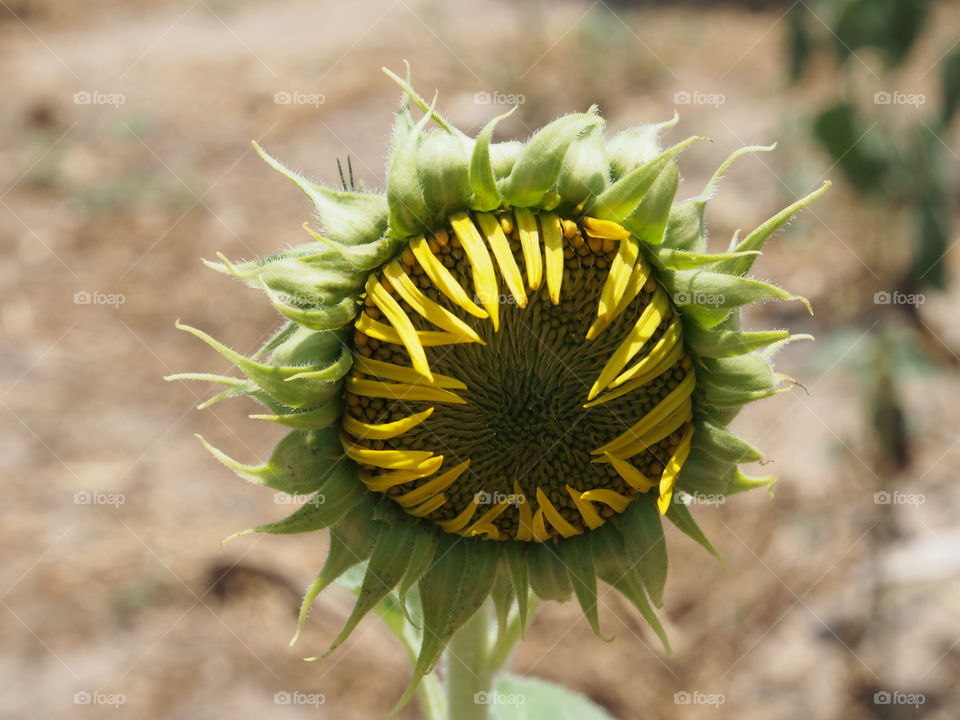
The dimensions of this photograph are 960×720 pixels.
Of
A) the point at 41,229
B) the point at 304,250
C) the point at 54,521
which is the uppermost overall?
the point at 304,250

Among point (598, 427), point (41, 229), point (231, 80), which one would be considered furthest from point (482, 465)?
point (231, 80)

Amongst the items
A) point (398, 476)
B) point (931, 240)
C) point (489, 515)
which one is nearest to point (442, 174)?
point (398, 476)

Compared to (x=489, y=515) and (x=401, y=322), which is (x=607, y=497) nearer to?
(x=489, y=515)

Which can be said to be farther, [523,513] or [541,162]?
[523,513]

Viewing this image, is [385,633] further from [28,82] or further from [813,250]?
[28,82]

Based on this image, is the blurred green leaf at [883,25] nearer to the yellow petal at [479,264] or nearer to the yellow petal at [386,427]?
the yellow petal at [479,264]

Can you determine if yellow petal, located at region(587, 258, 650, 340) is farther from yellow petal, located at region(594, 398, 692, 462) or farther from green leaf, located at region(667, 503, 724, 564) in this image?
green leaf, located at region(667, 503, 724, 564)
